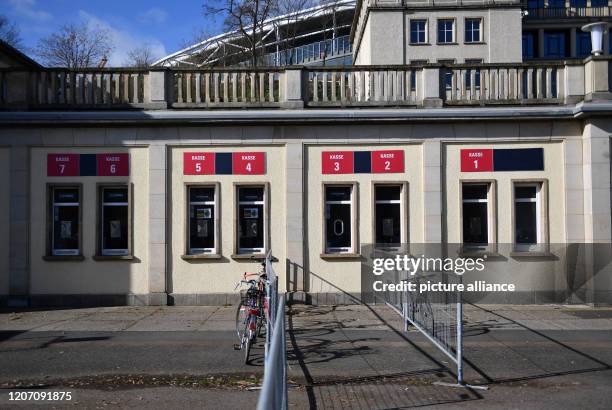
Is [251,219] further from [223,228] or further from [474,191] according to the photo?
[474,191]

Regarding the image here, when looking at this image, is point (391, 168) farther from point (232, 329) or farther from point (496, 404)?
point (496, 404)

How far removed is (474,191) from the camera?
15.2 metres

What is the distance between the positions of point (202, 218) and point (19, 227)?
4.12 meters

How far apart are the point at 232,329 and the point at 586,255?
27.1 ft

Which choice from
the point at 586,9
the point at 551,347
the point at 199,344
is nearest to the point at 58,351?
the point at 199,344

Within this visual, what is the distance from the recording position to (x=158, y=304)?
48.2ft

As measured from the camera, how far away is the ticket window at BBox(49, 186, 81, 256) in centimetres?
1498

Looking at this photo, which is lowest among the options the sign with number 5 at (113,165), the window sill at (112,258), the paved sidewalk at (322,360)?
the paved sidewalk at (322,360)

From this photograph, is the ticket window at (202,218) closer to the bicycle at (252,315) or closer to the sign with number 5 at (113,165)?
the sign with number 5 at (113,165)

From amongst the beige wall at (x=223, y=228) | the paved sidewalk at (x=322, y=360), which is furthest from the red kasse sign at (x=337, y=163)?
the paved sidewalk at (x=322, y=360)

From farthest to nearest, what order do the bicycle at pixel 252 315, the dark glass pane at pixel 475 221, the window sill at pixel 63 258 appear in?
the dark glass pane at pixel 475 221
the window sill at pixel 63 258
the bicycle at pixel 252 315

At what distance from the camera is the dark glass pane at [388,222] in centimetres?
1501

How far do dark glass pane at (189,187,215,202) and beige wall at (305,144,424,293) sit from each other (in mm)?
2272

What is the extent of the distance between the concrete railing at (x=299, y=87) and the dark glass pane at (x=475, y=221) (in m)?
2.41
